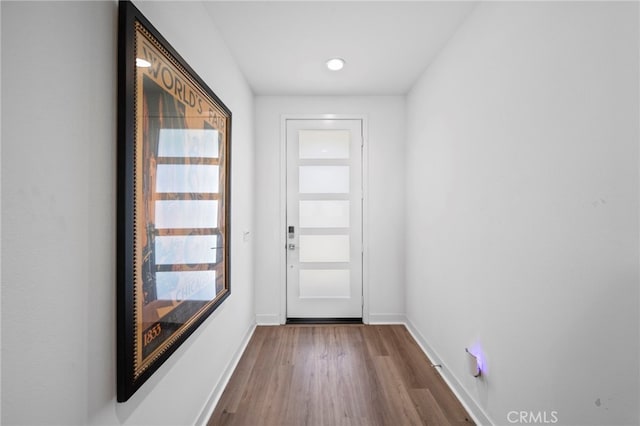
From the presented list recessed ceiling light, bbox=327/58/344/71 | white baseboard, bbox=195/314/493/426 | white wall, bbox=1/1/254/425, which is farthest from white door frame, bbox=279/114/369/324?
white wall, bbox=1/1/254/425

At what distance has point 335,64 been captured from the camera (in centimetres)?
247

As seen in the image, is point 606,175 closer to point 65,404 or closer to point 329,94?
point 65,404

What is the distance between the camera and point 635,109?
2.90 feet

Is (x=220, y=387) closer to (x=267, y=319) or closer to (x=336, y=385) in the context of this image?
(x=336, y=385)

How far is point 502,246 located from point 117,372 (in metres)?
1.77

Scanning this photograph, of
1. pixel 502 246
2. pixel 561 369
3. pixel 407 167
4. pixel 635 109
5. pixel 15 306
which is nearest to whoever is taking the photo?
pixel 15 306

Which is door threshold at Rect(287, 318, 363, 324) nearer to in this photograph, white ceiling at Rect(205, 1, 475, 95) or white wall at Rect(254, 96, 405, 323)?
white wall at Rect(254, 96, 405, 323)

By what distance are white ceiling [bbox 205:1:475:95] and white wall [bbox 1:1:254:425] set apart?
957 mm

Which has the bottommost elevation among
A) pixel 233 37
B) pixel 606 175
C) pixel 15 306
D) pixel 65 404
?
pixel 65 404

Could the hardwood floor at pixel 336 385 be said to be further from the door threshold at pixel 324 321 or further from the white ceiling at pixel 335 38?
the white ceiling at pixel 335 38

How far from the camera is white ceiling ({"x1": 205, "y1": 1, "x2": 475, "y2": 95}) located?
1783mm

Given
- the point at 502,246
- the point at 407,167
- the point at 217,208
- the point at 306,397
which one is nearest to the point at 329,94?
the point at 407,167

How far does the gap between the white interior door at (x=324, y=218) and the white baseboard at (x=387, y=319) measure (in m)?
0.15

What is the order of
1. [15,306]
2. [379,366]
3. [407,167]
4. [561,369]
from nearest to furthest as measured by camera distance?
1. [15,306]
2. [561,369]
3. [379,366]
4. [407,167]
